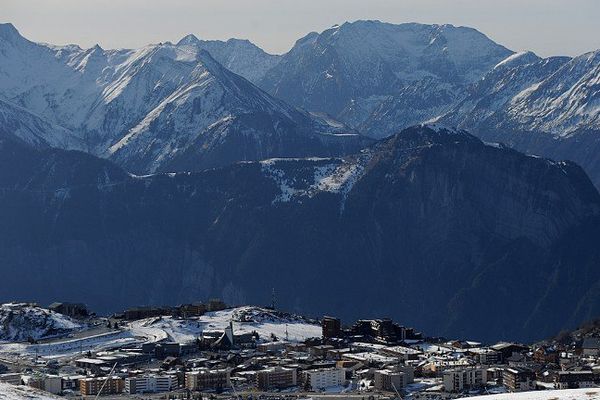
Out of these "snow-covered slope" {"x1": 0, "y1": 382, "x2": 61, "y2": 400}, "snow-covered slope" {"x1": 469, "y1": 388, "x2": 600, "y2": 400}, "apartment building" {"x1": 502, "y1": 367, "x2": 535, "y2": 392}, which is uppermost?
"apartment building" {"x1": 502, "y1": 367, "x2": 535, "y2": 392}

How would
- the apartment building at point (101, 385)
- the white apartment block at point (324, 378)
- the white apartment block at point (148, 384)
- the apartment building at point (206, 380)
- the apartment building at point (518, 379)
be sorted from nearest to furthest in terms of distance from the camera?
the apartment building at point (518, 379) < the apartment building at point (101, 385) < the white apartment block at point (148, 384) < the white apartment block at point (324, 378) < the apartment building at point (206, 380)

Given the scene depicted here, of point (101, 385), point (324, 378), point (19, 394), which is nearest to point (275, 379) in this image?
point (324, 378)

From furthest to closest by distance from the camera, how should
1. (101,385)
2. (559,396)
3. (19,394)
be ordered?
(101,385) < (19,394) < (559,396)

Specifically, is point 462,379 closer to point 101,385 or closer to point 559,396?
point 101,385

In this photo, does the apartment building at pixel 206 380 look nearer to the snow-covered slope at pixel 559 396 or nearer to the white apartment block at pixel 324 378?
the white apartment block at pixel 324 378

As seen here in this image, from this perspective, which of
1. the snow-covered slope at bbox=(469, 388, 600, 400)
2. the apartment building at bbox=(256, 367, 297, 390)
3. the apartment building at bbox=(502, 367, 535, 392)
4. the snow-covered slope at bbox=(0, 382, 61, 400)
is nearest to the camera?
the snow-covered slope at bbox=(469, 388, 600, 400)

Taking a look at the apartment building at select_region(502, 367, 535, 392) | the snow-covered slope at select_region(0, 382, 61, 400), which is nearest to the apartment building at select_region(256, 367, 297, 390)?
the apartment building at select_region(502, 367, 535, 392)

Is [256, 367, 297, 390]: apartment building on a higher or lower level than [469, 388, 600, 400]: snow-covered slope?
higher

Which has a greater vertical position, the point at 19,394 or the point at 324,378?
the point at 324,378

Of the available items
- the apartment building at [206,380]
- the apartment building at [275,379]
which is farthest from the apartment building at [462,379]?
the apartment building at [206,380]

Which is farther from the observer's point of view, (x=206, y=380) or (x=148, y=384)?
(x=148, y=384)

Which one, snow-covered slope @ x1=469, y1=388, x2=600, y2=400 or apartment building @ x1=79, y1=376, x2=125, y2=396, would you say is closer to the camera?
snow-covered slope @ x1=469, y1=388, x2=600, y2=400

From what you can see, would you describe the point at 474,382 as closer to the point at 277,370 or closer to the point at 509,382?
the point at 509,382

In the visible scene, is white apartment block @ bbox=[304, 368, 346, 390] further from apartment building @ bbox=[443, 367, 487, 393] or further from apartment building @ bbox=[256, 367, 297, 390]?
apartment building @ bbox=[443, 367, 487, 393]
